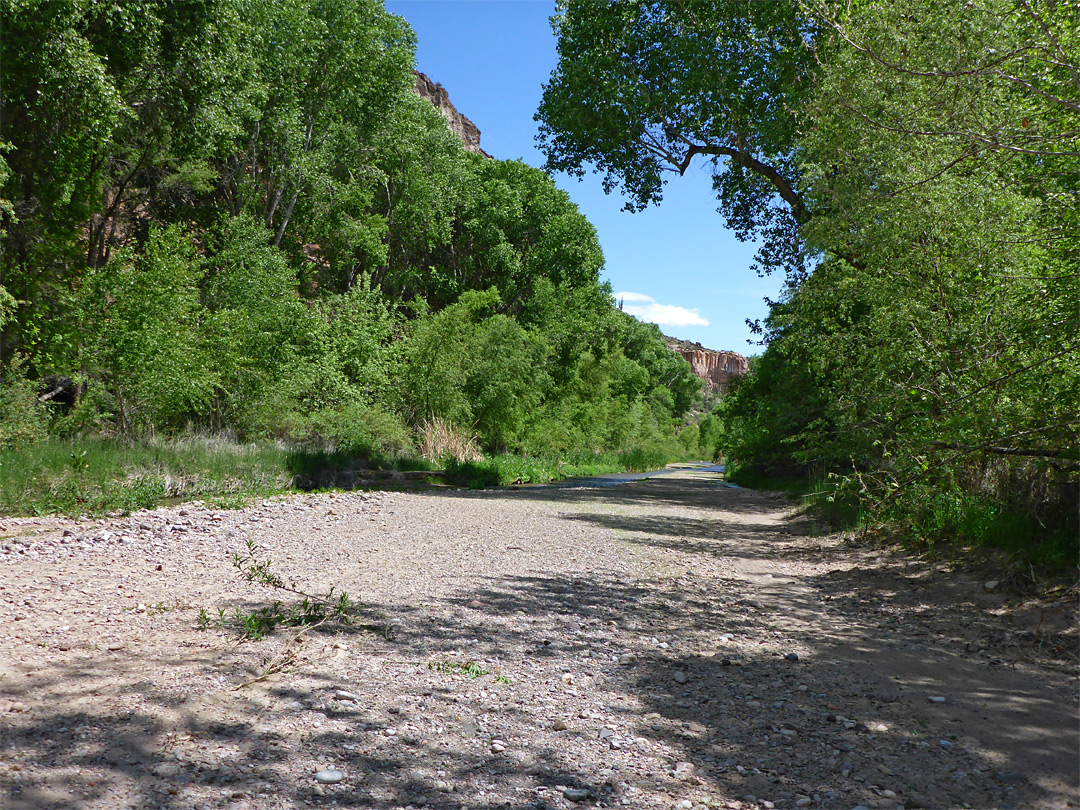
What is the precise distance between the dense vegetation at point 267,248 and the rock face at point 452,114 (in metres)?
35.8

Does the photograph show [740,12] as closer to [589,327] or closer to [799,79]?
[799,79]

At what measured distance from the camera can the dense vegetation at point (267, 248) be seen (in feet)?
45.5

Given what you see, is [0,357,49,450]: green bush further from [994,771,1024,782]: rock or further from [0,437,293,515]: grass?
[994,771,1024,782]: rock

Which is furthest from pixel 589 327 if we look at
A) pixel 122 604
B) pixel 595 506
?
pixel 122 604

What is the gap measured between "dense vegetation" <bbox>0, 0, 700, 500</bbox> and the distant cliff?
12828cm

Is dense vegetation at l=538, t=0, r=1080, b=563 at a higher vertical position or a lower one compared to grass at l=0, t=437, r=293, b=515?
higher

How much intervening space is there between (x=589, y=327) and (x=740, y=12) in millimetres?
28466

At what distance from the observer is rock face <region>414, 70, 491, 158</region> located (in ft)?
246

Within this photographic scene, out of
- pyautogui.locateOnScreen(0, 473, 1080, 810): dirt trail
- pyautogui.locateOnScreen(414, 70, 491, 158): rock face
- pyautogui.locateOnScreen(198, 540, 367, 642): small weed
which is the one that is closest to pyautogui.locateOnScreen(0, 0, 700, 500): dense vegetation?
pyautogui.locateOnScreen(0, 473, 1080, 810): dirt trail

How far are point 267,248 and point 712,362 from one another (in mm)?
165937

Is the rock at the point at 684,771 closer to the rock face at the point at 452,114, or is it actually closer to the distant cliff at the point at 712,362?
the rock face at the point at 452,114

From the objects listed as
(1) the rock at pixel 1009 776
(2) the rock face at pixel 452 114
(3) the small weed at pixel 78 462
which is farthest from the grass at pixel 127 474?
(2) the rock face at pixel 452 114

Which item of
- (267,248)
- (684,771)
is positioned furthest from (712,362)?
(684,771)

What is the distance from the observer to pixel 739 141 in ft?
52.9
